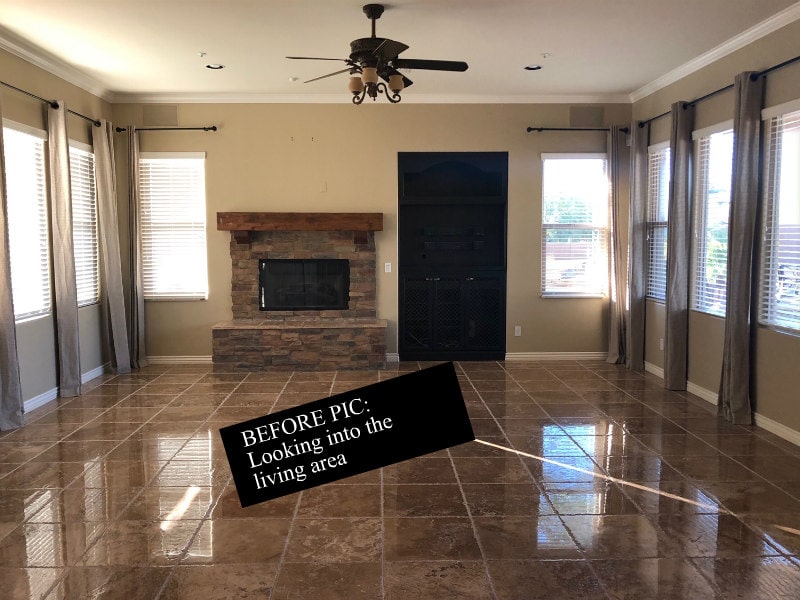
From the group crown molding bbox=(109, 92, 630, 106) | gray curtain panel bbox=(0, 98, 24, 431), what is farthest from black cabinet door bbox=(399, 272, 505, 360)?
gray curtain panel bbox=(0, 98, 24, 431)

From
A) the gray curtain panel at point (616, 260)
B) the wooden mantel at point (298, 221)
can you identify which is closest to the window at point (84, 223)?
the wooden mantel at point (298, 221)

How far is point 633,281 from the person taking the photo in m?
6.82

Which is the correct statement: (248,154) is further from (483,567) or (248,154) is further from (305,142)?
(483,567)

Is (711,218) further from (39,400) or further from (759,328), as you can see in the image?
Answer: (39,400)

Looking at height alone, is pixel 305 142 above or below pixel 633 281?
above

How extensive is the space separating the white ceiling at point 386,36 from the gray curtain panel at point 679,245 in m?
0.59

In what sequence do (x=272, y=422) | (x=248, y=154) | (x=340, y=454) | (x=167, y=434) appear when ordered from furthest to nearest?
(x=248, y=154) → (x=167, y=434) → (x=272, y=422) → (x=340, y=454)

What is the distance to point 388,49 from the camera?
13.1 feet

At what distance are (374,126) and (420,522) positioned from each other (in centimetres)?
497

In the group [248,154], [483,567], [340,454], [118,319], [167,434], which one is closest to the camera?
[483,567]

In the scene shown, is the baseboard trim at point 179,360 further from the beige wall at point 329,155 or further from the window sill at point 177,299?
the window sill at point 177,299

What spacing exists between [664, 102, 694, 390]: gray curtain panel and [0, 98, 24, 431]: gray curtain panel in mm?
5338

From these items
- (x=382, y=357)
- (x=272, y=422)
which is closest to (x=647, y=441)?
(x=272, y=422)

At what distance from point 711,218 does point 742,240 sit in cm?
84
